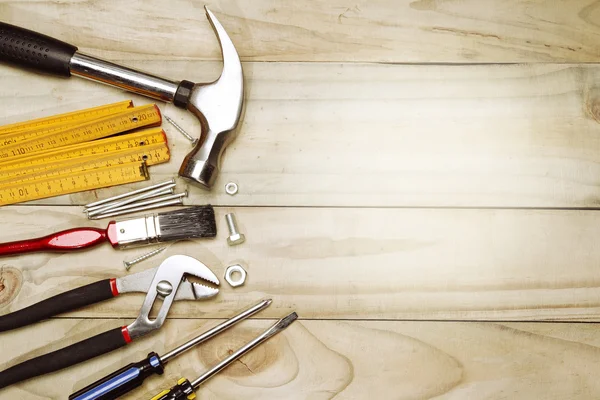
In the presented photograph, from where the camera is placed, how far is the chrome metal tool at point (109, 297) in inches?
43.7

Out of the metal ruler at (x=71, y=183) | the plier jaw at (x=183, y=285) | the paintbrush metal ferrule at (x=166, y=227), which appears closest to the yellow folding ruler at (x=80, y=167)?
the metal ruler at (x=71, y=183)

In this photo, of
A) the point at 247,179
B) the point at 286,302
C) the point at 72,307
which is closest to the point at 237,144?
the point at 247,179

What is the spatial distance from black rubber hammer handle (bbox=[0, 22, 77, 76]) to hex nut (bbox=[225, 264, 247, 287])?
1.73ft

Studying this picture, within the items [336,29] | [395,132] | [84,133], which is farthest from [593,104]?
[84,133]

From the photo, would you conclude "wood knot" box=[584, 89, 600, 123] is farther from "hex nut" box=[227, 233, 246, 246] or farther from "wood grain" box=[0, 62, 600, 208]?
"hex nut" box=[227, 233, 246, 246]

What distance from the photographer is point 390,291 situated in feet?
3.94

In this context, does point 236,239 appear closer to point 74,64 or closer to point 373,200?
point 373,200

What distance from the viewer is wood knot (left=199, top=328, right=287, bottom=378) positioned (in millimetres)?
1173

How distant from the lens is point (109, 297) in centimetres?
114

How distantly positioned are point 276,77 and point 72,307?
622 mm

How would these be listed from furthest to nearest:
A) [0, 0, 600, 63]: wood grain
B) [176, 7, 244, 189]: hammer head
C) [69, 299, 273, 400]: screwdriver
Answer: [0, 0, 600, 63]: wood grain < [176, 7, 244, 189]: hammer head < [69, 299, 273, 400]: screwdriver

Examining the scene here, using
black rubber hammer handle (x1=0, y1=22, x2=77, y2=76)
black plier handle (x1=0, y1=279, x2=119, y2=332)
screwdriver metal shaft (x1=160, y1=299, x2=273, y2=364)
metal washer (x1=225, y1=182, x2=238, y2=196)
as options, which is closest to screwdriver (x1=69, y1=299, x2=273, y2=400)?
screwdriver metal shaft (x1=160, y1=299, x2=273, y2=364)

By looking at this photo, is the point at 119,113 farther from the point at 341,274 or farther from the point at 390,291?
the point at 390,291

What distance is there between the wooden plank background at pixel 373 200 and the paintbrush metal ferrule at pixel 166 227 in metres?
0.04
